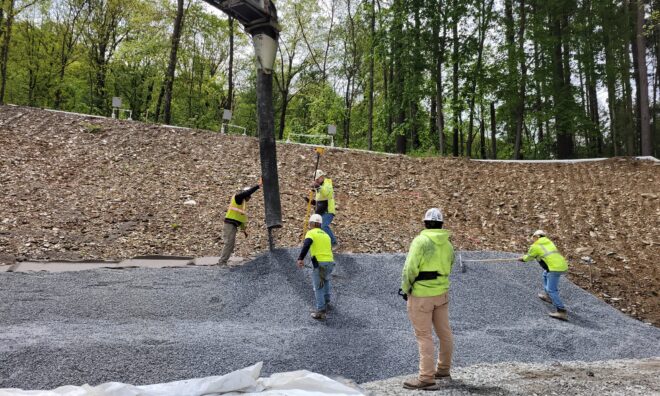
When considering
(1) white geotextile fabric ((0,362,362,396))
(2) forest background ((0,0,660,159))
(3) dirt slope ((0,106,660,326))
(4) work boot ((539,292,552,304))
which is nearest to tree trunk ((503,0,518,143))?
(2) forest background ((0,0,660,159))

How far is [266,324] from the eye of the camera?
227 inches

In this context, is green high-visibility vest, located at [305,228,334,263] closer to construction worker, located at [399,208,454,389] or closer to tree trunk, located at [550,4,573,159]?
construction worker, located at [399,208,454,389]

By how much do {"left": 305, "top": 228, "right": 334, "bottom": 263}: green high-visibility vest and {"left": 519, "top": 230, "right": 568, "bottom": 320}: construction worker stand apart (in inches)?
146

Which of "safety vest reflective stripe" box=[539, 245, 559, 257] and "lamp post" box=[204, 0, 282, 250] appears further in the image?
"lamp post" box=[204, 0, 282, 250]

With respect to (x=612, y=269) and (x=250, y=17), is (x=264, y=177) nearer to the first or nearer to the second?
(x=250, y=17)

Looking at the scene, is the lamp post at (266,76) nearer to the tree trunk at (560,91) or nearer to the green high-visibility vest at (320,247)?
the green high-visibility vest at (320,247)

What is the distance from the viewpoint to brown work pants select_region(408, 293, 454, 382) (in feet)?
13.6

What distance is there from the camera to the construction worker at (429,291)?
166 inches

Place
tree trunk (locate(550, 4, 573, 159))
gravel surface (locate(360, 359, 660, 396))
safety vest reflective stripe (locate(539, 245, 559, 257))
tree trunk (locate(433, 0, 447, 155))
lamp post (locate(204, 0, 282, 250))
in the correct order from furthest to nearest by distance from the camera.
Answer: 1. tree trunk (locate(433, 0, 447, 155))
2. tree trunk (locate(550, 4, 573, 159))
3. lamp post (locate(204, 0, 282, 250))
4. safety vest reflective stripe (locate(539, 245, 559, 257))
5. gravel surface (locate(360, 359, 660, 396))

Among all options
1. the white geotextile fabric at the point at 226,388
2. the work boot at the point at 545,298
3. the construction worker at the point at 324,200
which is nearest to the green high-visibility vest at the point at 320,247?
the construction worker at the point at 324,200

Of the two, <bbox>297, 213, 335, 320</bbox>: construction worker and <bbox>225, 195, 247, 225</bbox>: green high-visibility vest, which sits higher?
<bbox>225, 195, 247, 225</bbox>: green high-visibility vest

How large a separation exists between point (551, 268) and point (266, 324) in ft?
15.6

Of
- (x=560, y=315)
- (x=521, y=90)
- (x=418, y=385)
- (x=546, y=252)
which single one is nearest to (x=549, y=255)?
(x=546, y=252)

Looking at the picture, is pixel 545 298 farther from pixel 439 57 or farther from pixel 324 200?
pixel 439 57
